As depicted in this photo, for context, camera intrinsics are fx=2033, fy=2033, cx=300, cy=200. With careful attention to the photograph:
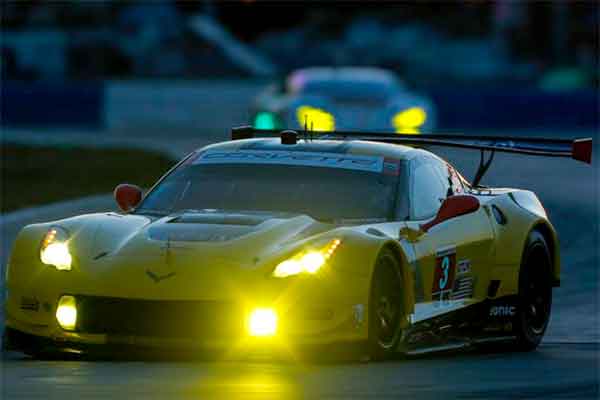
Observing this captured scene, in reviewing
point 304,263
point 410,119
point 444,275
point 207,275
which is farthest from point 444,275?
point 410,119

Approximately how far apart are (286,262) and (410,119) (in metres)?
22.3

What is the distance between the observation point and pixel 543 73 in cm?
6225

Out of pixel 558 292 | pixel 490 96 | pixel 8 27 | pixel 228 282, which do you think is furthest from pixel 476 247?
pixel 8 27

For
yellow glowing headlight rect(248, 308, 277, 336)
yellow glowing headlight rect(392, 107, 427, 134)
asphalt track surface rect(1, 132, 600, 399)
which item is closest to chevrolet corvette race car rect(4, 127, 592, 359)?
yellow glowing headlight rect(248, 308, 277, 336)

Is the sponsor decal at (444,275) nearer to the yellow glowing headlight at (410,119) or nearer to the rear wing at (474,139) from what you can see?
the rear wing at (474,139)

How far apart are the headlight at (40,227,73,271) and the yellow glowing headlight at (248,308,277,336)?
3.09 ft

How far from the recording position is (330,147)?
1116 centimetres

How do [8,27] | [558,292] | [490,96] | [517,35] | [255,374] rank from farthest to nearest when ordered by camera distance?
1. [517,35]
2. [8,27]
3. [490,96]
4. [558,292]
5. [255,374]

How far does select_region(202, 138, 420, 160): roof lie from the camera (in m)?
11.1

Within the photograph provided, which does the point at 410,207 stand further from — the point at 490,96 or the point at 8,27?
the point at 8,27

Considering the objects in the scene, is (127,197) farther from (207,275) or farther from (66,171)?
(66,171)

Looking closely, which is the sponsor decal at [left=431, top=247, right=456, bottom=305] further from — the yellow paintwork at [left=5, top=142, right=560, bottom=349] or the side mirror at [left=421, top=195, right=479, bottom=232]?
the yellow paintwork at [left=5, top=142, right=560, bottom=349]

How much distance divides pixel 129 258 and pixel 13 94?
137ft

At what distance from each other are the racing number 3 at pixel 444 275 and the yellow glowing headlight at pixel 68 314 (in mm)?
2117
